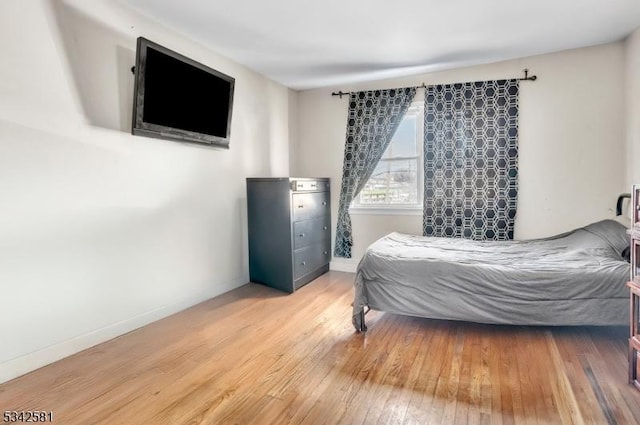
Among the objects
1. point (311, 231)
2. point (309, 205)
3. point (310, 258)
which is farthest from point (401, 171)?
point (310, 258)

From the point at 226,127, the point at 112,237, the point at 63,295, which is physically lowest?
the point at 63,295

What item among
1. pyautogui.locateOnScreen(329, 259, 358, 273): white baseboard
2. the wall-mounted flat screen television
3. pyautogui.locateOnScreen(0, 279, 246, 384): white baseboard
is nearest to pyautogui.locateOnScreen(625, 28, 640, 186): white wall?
pyautogui.locateOnScreen(329, 259, 358, 273): white baseboard

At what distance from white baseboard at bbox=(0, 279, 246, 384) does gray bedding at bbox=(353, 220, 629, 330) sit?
159cm

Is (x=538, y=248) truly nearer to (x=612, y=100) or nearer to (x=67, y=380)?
(x=612, y=100)

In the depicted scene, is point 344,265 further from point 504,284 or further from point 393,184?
point 504,284

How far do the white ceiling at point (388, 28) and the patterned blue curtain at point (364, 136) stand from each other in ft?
1.39

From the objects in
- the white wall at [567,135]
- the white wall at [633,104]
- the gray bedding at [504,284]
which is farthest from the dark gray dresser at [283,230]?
the white wall at [633,104]

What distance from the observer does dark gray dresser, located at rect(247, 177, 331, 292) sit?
3.63 m

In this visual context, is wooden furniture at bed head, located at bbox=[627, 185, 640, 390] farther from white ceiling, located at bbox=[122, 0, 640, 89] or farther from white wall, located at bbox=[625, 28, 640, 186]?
white ceiling, located at bbox=[122, 0, 640, 89]

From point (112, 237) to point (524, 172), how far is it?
150 inches

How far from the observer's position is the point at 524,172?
12.0 ft

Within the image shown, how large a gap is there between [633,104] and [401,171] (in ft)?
7.04

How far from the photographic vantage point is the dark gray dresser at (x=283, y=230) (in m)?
3.63

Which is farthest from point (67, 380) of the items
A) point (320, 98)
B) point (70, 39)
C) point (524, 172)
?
point (524, 172)
